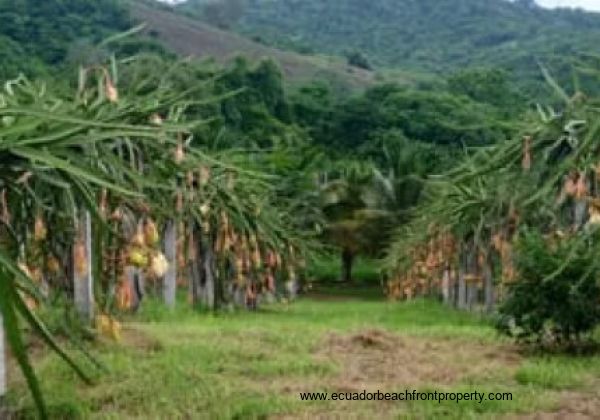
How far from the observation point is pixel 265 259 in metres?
19.6

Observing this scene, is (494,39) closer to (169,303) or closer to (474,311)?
(474,311)

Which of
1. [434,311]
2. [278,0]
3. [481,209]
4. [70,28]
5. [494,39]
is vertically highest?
[278,0]

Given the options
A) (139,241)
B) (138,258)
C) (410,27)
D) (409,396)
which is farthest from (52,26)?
(410,27)

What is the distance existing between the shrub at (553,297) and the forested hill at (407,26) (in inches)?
2561

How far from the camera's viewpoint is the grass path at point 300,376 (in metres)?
6.89

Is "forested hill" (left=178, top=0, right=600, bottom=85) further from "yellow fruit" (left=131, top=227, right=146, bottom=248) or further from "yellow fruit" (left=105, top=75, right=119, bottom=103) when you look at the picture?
"yellow fruit" (left=131, top=227, right=146, bottom=248)

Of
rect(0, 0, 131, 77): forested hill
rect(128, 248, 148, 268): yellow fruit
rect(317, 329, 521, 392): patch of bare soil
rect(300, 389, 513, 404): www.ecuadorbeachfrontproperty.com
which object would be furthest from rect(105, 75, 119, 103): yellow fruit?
rect(0, 0, 131, 77): forested hill

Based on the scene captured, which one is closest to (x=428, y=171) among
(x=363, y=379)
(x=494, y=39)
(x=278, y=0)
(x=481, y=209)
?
Result: (x=481, y=209)

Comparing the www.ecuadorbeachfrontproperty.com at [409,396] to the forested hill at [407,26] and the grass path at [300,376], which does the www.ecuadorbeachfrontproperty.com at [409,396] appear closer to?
the grass path at [300,376]

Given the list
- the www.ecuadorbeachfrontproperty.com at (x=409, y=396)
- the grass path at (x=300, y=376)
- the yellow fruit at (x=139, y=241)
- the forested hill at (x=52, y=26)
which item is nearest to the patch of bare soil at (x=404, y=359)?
the grass path at (x=300, y=376)

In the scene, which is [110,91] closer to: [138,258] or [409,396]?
[138,258]

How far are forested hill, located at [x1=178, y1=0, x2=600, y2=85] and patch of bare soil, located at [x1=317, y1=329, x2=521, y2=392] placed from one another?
214ft

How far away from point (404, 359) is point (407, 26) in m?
90.5

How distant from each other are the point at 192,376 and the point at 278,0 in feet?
359
